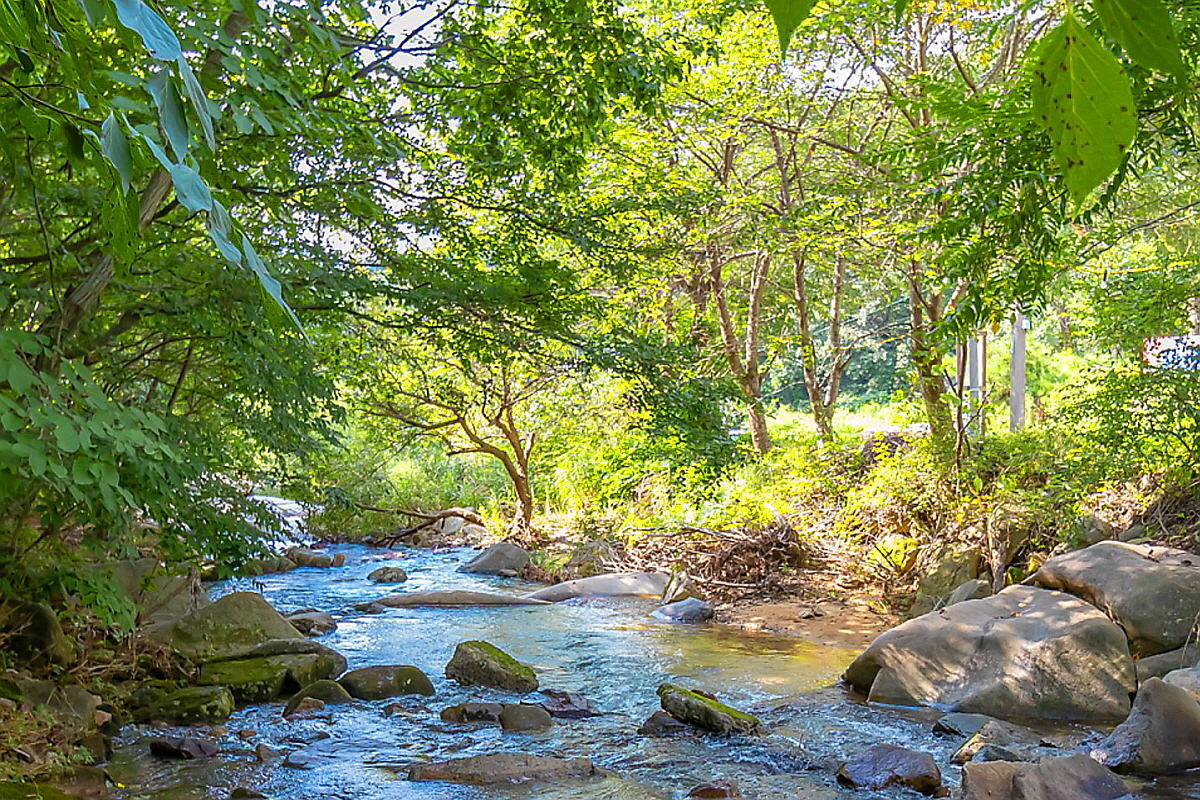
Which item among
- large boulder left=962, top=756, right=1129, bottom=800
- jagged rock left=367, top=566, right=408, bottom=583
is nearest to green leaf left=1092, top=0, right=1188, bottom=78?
large boulder left=962, top=756, right=1129, bottom=800

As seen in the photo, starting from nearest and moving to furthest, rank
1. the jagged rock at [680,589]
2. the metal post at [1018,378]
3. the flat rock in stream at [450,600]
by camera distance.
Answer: the jagged rock at [680,589] → the flat rock in stream at [450,600] → the metal post at [1018,378]

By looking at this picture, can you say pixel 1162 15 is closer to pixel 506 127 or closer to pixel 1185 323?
pixel 506 127

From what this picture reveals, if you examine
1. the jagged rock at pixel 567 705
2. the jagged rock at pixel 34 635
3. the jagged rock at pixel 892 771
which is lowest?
the jagged rock at pixel 892 771

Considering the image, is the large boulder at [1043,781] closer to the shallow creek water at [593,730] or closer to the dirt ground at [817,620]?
the shallow creek water at [593,730]

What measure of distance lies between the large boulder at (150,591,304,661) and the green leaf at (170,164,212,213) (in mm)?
8168

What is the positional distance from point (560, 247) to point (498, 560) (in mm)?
6976

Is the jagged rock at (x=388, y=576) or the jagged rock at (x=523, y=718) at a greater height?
the jagged rock at (x=388, y=576)

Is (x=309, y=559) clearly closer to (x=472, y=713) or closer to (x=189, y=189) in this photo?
(x=472, y=713)

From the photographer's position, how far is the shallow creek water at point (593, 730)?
5867 millimetres

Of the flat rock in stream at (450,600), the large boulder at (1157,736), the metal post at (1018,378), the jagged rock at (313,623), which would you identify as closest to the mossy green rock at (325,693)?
the jagged rock at (313,623)

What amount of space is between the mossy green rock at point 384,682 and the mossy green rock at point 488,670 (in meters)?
0.31

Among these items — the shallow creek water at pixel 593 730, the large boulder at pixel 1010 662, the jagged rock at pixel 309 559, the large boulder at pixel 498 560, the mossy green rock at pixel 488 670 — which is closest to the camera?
the shallow creek water at pixel 593 730

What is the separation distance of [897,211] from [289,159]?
8.16 m

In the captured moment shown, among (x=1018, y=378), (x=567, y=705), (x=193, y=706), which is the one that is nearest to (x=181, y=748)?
(x=193, y=706)
